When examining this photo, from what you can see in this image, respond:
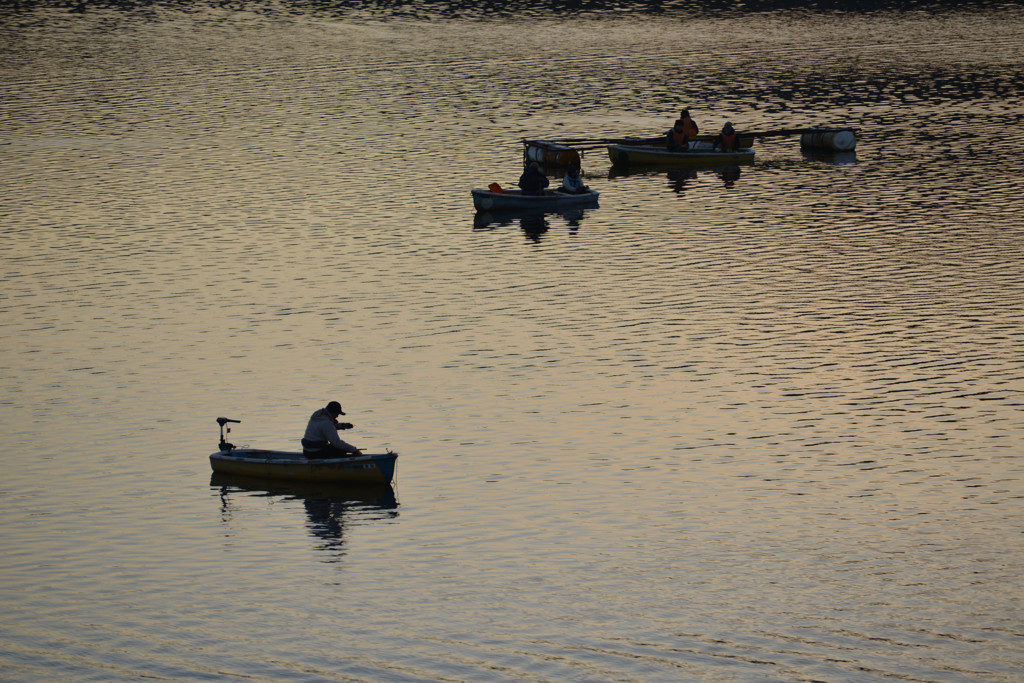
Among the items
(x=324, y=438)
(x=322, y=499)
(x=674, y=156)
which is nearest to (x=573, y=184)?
(x=674, y=156)

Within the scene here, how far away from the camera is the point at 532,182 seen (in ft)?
190

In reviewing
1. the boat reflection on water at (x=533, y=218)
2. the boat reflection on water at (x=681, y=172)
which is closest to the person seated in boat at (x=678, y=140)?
the boat reflection on water at (x=681, y=172)

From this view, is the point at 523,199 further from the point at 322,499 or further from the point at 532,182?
the point at 322,499

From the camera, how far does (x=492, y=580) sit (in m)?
28.2

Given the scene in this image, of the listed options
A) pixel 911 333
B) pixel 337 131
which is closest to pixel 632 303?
pixel 911 333

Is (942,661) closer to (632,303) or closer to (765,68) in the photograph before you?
(632,303)

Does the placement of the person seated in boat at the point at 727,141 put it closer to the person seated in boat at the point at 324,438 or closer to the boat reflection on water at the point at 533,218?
the boat reflection on water at the point at 533,218

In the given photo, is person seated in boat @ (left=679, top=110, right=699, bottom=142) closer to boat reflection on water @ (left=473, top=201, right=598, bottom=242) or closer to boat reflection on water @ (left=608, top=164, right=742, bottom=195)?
boat reflection on water @ (left=608, top=164, right=742, bottom=195)

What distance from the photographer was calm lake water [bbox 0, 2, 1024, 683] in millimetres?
26547

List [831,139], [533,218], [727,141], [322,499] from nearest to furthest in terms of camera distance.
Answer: [322,499]
[533,218]
[727,141]
[831,139]

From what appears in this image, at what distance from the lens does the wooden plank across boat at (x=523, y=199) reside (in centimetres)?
5725

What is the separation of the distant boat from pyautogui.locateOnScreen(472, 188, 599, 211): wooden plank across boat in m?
25.9

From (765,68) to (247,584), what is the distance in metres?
66.5

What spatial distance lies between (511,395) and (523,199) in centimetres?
2133
